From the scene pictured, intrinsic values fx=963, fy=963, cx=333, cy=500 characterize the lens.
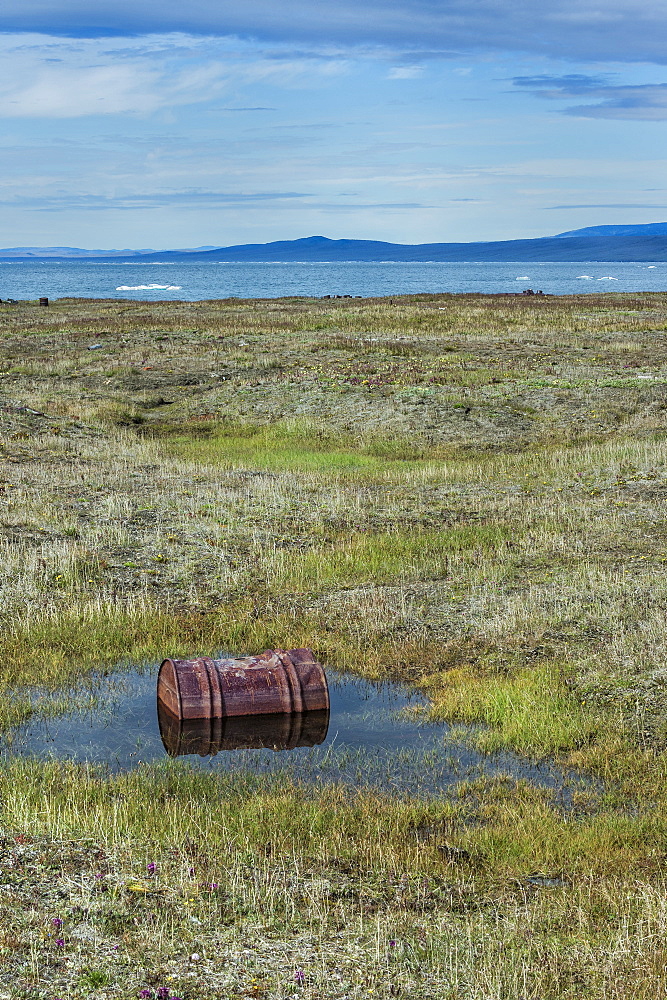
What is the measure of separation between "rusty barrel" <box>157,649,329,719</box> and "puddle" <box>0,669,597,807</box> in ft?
0.60

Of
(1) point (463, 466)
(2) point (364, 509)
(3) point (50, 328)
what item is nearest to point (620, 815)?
(2) point (364, 509)

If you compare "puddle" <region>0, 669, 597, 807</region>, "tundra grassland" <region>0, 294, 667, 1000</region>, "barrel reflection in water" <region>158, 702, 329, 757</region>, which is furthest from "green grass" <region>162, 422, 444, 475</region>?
"barrel reflection in water" <region>158, 702, 329, 757</region>

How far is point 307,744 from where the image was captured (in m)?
9.80

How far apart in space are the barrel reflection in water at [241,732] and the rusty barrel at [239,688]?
112mm

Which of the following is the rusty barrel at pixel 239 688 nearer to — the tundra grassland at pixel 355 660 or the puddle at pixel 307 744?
the puddle at pixel 307 744

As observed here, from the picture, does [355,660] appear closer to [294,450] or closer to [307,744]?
[307,744]

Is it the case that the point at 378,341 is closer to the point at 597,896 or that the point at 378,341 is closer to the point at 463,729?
the point at 463,729

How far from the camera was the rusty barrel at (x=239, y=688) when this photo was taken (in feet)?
32.9

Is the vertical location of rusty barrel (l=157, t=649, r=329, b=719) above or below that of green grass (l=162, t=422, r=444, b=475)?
below

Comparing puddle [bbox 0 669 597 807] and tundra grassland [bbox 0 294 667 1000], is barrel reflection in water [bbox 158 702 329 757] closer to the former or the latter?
puddle [bbox 0 669 597 807]

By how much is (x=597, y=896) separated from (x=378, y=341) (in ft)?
124

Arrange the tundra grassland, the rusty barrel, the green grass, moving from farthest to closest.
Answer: the green grass < the rusty barrel < the tundra grassland

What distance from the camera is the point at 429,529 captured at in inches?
681

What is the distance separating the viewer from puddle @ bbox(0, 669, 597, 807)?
29.4ft
